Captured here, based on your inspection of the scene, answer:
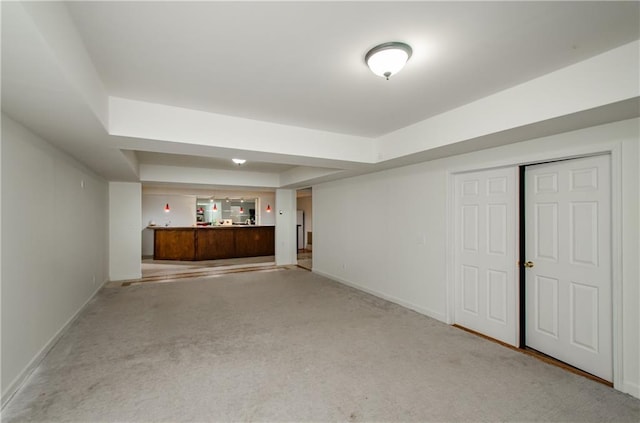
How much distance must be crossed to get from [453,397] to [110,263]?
693cm

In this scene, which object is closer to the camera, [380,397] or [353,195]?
[380,397]

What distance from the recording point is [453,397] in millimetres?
2305

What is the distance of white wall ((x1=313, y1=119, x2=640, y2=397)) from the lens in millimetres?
2393

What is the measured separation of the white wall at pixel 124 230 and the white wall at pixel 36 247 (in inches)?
81.9

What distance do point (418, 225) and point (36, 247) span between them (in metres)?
4.45

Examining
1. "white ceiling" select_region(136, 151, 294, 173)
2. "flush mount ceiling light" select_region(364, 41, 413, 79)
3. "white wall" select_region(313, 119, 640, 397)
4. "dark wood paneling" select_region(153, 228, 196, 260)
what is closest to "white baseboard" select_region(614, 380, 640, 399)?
"white wall" select_region(313, 119, 640, 397)

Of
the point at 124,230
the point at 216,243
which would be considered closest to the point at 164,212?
the point at 216,243

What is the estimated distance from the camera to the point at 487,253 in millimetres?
3570

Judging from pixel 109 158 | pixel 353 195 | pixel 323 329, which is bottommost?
pixel 323 329

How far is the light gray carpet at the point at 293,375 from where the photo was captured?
7.02 ft

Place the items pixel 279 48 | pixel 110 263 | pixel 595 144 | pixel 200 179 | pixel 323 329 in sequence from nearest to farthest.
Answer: pixel 279 48
pixel 595 144
pixel 323 329
pixel 110 263
pixel 200 179

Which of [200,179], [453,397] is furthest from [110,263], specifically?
[453,397]

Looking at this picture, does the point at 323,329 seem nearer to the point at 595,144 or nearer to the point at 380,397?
Result: the point at 380,397

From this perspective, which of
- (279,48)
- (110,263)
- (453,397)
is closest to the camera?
(279,48)
